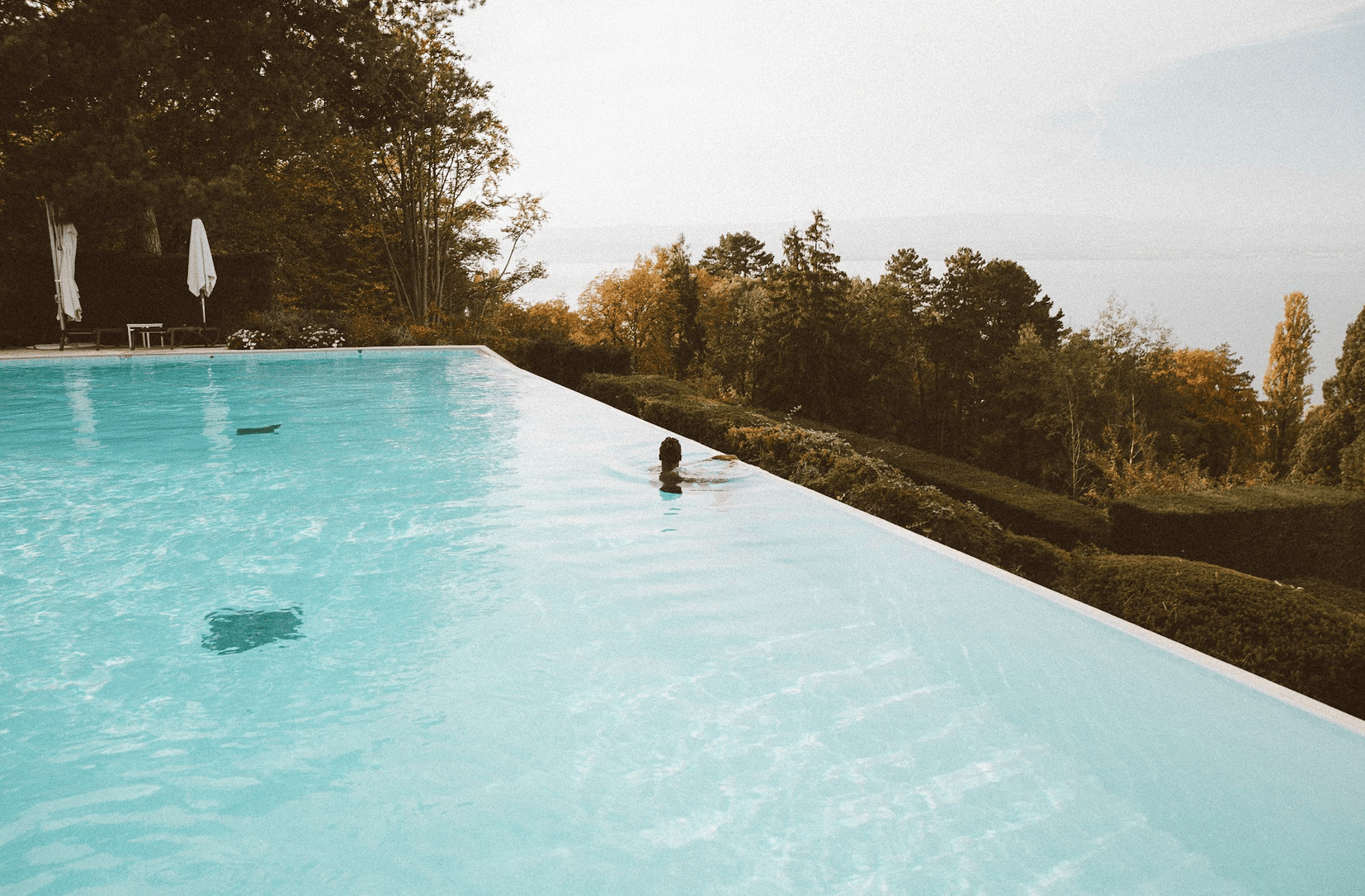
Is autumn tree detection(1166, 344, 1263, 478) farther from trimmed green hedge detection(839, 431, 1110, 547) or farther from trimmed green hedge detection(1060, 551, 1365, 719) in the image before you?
trimmed green hedge detection(1060, 551, 1365, 719)

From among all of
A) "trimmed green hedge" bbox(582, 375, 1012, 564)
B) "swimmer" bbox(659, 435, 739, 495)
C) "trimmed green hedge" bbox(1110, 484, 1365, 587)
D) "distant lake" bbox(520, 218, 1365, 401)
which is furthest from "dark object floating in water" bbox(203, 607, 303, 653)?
"distant lake" bbox(520, 218, 1365, 401)

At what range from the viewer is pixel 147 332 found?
1571 centimetres

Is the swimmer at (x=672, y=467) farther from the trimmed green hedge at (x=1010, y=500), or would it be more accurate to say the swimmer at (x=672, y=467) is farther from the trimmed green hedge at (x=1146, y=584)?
the trimmed green hedge at (x=1010, y=500)

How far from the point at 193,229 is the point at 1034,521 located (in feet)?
51.6

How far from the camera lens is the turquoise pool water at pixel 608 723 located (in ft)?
8.38

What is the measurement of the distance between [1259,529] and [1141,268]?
29166mm

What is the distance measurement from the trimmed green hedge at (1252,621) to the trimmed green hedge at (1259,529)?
588 cm

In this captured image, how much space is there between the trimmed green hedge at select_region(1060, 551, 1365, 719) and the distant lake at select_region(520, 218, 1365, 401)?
83.8 ft

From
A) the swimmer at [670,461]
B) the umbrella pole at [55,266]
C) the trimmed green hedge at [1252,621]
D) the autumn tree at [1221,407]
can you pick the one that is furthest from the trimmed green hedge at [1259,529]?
the autumn tree at [1221,407]

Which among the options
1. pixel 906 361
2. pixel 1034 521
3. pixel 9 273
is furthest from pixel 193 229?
pixel 906 361

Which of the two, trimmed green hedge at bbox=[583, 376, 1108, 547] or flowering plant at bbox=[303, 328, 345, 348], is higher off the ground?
flowering plant at bbox=[303, 328, 345, 348]

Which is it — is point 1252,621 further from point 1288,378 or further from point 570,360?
point 1288,378

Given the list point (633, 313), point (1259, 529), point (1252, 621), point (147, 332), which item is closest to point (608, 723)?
point (1252, 621)

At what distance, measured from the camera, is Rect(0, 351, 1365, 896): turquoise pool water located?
2.55 meters
